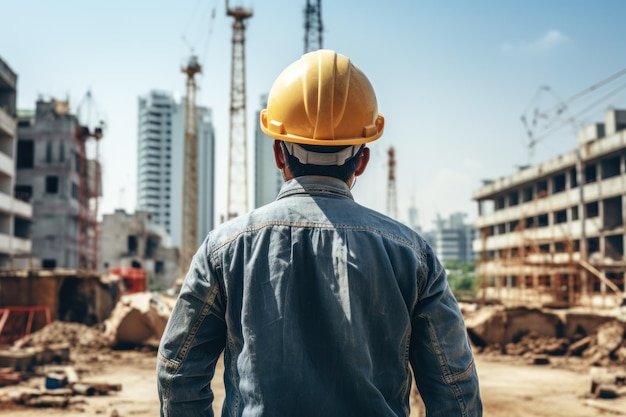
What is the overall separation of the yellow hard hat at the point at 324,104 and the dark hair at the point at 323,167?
3cm

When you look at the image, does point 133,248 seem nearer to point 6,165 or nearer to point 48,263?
point 48,263

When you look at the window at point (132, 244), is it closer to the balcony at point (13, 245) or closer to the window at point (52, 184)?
the window at point (52, 184)

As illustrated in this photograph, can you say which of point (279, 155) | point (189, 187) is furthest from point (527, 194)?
point (279, 155)

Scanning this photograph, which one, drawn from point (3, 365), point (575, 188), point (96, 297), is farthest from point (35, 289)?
point (575, 188)

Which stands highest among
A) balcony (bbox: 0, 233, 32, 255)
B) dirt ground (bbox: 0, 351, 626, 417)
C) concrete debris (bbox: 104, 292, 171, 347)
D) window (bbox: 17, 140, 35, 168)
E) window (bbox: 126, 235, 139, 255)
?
window (bbox: 17, 140, 35, 168)

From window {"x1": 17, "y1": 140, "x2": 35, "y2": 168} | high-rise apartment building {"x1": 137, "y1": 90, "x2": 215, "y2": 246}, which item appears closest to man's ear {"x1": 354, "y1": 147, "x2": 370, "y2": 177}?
window {"x1": 17, "y1": 140, "x2": 35, "y2": 168}

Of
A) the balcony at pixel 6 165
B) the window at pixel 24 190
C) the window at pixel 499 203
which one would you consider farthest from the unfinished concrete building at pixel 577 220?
the window at pixel 24 190

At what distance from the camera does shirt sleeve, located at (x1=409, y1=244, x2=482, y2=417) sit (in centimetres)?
173

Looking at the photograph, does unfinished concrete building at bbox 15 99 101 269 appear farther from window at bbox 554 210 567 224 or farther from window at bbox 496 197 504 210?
window at bbox 496 197 504 210

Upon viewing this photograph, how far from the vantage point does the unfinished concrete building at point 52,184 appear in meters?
44.6

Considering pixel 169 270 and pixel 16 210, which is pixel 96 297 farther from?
pixel 169 270

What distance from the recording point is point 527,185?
5378cm

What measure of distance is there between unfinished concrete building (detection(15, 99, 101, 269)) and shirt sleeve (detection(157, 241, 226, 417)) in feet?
146

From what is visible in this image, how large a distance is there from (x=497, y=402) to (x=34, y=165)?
136ft
